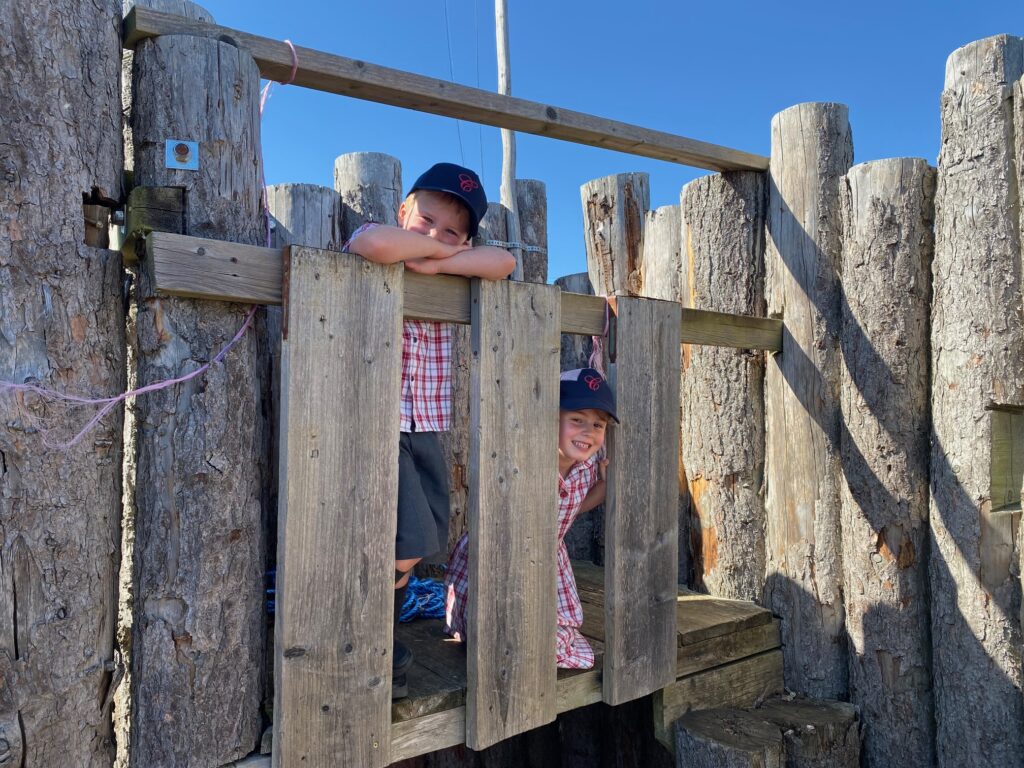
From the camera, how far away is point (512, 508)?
3.02 m

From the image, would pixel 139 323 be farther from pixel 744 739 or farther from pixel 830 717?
pixel 830 717

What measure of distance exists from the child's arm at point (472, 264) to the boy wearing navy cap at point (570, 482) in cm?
64

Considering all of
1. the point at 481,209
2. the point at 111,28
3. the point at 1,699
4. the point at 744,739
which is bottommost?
the point at 744,739

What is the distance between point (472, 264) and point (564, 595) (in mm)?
1539

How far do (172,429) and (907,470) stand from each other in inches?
130

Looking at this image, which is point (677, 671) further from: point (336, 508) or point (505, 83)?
point (505, 83)

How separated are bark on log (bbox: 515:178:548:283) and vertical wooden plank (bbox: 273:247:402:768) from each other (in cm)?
247

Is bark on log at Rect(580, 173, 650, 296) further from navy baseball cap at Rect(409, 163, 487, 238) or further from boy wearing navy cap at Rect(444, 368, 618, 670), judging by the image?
navy baseball cap at Rect(409, 163, 487, 238)

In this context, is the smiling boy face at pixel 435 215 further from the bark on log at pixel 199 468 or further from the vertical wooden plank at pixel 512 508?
the bark on log at pixel 199 468

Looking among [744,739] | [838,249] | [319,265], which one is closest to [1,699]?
[319,265]

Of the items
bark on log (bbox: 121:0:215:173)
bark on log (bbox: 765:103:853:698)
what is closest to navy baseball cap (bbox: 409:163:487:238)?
bark on log (bbox: 121:0:215:173)

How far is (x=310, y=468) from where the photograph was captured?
8.44ft

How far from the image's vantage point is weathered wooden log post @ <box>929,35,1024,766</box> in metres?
3.62

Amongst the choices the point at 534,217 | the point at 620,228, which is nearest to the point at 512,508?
the point at 534,217
